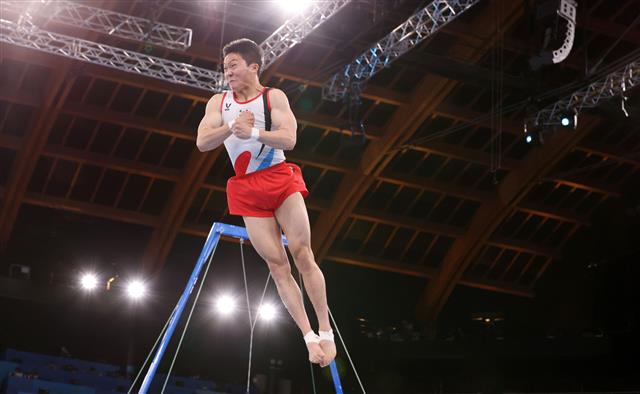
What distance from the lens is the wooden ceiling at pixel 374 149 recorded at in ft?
84.7

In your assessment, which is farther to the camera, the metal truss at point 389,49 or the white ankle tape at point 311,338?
the metal truss at point 389,49

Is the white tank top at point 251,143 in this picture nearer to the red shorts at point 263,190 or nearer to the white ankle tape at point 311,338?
the red shorts at point 263,190

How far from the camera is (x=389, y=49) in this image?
2155cm

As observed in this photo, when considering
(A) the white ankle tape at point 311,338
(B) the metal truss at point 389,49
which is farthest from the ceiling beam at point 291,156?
(A) the white ankle tape at point 311,338

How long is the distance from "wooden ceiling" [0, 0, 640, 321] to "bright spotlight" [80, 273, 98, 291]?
2165 millimetres

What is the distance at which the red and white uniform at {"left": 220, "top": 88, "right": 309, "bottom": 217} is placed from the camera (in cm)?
593

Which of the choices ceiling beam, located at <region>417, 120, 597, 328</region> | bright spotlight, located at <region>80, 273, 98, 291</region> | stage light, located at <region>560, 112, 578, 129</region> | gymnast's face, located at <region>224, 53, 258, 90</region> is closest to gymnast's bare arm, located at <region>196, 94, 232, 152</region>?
gymnast's face, located at <region>224, 53, 258, 90</region>

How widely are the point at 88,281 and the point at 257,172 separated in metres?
23.8

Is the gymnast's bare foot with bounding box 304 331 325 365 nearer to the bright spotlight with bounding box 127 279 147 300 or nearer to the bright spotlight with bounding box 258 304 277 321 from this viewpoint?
the bright spotlight with bounding box 258 304 277 321

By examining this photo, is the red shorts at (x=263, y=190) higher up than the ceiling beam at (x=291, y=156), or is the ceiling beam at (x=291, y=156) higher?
the ceiling beam at (x=291, y=156)

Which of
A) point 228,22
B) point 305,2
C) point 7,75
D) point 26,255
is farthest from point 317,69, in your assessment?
point 26,255

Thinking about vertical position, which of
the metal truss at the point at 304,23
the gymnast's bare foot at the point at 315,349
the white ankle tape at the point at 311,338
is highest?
the metal truss at the point at 304,23

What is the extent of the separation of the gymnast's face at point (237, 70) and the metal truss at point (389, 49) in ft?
46.5

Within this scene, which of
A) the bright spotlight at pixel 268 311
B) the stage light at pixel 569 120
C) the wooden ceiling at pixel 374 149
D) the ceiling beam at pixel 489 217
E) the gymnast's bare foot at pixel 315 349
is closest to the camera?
the gymnast's bare foot at pixel 315 349
